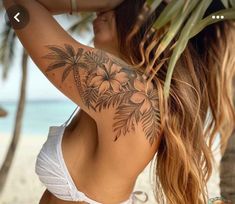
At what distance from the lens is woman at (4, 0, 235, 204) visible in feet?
3.92

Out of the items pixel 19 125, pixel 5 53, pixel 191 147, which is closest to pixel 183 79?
pixel 191 147

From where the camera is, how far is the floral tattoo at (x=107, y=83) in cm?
119

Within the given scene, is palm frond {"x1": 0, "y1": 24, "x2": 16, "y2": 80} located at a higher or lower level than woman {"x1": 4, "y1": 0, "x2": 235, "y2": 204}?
higher

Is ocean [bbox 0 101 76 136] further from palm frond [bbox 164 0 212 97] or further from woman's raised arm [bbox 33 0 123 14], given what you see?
palm frond [bbox 164 0 212 97]

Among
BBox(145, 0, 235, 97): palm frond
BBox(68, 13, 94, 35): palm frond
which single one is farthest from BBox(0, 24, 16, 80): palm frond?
BBox(145, 0, 235, 97): palm frond

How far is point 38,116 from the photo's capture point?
867 inches

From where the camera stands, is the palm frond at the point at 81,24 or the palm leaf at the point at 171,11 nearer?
the palm leaf at the point at 171,11

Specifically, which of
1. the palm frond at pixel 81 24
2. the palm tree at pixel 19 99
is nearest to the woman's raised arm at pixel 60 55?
the palm frond at pixel 81 24

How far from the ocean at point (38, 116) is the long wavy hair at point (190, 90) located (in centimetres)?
1869

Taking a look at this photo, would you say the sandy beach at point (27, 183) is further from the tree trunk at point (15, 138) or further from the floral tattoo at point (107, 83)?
the floral tattoo at point (107, 83)

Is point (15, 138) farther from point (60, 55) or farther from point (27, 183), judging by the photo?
point (60, 55)

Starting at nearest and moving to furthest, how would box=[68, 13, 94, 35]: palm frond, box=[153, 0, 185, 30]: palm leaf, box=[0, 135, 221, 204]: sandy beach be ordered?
box=[153, 0, 185, 30]: palm leaf → box=[68, 13, 94, 35]: palm frond → box=[0, 135, 221, 204]: sandy beach

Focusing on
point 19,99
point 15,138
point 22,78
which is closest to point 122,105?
point 22,78

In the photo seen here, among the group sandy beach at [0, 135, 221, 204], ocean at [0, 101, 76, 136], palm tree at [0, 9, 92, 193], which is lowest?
sandy beach at [0, 135, 221, 204]
